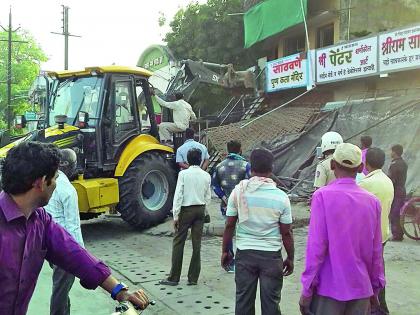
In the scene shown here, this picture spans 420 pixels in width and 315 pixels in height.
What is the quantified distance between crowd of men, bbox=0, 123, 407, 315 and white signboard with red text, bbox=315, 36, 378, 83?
8226 mm

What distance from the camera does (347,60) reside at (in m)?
13.1

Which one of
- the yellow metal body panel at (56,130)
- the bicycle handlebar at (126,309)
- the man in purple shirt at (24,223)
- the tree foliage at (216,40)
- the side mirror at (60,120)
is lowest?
the bicycle handlebar at (126,309)

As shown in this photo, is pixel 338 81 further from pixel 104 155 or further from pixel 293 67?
pixel 104 155

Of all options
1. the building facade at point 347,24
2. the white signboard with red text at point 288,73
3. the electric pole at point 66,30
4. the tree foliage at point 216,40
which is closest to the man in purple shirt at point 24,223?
the building facade at point 347,24

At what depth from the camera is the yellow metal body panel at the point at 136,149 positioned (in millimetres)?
8539

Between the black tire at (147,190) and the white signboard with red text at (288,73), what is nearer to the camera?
the black tire at (147,190)

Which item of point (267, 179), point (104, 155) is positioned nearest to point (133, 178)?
point (104, 155)

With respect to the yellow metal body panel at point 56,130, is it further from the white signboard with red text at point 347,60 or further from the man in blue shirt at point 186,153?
the white signboard with red text at point 347,60

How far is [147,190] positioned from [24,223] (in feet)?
23.2

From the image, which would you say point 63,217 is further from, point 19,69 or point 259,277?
point 19,69

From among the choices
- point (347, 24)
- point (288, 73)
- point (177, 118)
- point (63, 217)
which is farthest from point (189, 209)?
point (347, 24)

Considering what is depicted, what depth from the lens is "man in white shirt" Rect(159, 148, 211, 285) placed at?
18.7 feet

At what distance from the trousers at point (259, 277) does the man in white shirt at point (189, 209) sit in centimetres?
190

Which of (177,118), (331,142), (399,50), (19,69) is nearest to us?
(331,142)
